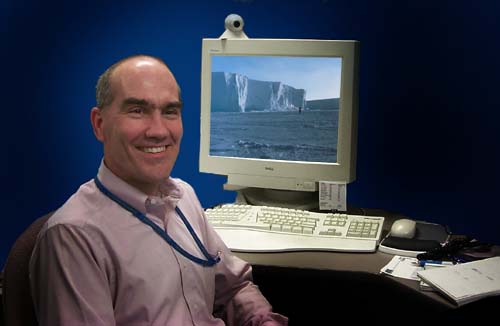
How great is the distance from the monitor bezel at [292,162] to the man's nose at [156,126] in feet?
2.51

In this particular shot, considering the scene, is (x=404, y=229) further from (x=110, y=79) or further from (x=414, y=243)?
(x=110, y=79)

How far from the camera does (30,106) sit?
8.80ft

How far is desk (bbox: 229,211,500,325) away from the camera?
163cm

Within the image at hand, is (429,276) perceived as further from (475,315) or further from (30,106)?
(30,106)

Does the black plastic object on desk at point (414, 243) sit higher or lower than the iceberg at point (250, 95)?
lower

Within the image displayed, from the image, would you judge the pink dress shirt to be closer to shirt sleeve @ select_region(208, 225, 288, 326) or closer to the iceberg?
shirt sleeve @ select_region(208, 225, 288, 326)

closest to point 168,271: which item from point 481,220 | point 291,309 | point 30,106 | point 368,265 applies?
point 368,265

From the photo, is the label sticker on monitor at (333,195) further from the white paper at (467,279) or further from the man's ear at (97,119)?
the man's ear at (97,119)

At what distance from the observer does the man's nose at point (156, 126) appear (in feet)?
4.54

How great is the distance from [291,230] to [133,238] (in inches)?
26.2

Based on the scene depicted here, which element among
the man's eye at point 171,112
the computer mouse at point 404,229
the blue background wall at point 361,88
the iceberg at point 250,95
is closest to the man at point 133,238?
the man's eye at point 171,112

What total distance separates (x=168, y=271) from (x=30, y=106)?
162 cm

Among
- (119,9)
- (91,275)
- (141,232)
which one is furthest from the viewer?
(119,9)

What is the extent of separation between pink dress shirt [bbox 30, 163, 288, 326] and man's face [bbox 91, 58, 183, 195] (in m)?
0.04
